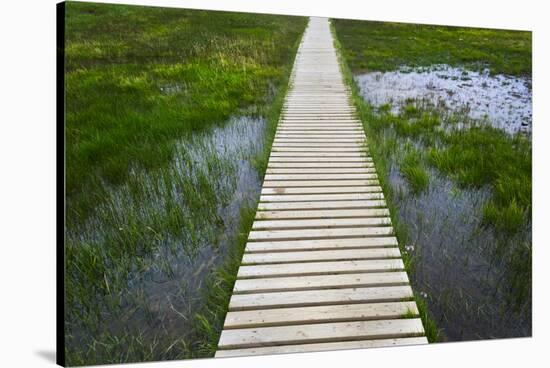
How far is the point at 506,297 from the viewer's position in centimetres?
296

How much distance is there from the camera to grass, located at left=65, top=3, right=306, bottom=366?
2420 millimetres

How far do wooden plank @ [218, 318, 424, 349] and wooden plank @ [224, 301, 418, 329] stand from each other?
3 cm

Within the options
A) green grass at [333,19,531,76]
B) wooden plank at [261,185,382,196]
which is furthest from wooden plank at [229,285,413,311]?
green grass at [333,19,531,76]

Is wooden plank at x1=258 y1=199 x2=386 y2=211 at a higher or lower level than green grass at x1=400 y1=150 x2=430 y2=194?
lower

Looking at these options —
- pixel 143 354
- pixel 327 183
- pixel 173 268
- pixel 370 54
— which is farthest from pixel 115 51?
pixel 370 54

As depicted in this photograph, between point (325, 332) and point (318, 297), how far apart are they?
20cm

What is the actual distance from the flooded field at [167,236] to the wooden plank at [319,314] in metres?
0.32

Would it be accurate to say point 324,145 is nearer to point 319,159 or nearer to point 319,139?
point 319,139

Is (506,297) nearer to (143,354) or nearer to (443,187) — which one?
(443,187)

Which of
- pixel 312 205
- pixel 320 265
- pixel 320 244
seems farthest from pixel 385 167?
pixel 320 265

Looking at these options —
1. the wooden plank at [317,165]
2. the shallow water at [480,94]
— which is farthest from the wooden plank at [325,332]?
the shallow water at [480,94]

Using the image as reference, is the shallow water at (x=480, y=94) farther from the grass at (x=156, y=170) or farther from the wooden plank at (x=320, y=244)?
the wooden plank at (x=320, y=244)

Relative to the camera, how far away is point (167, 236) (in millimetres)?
2816

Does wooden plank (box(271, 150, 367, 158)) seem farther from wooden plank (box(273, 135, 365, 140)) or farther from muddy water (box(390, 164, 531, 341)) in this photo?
muddy water (box(390, 164, 531, 341))
